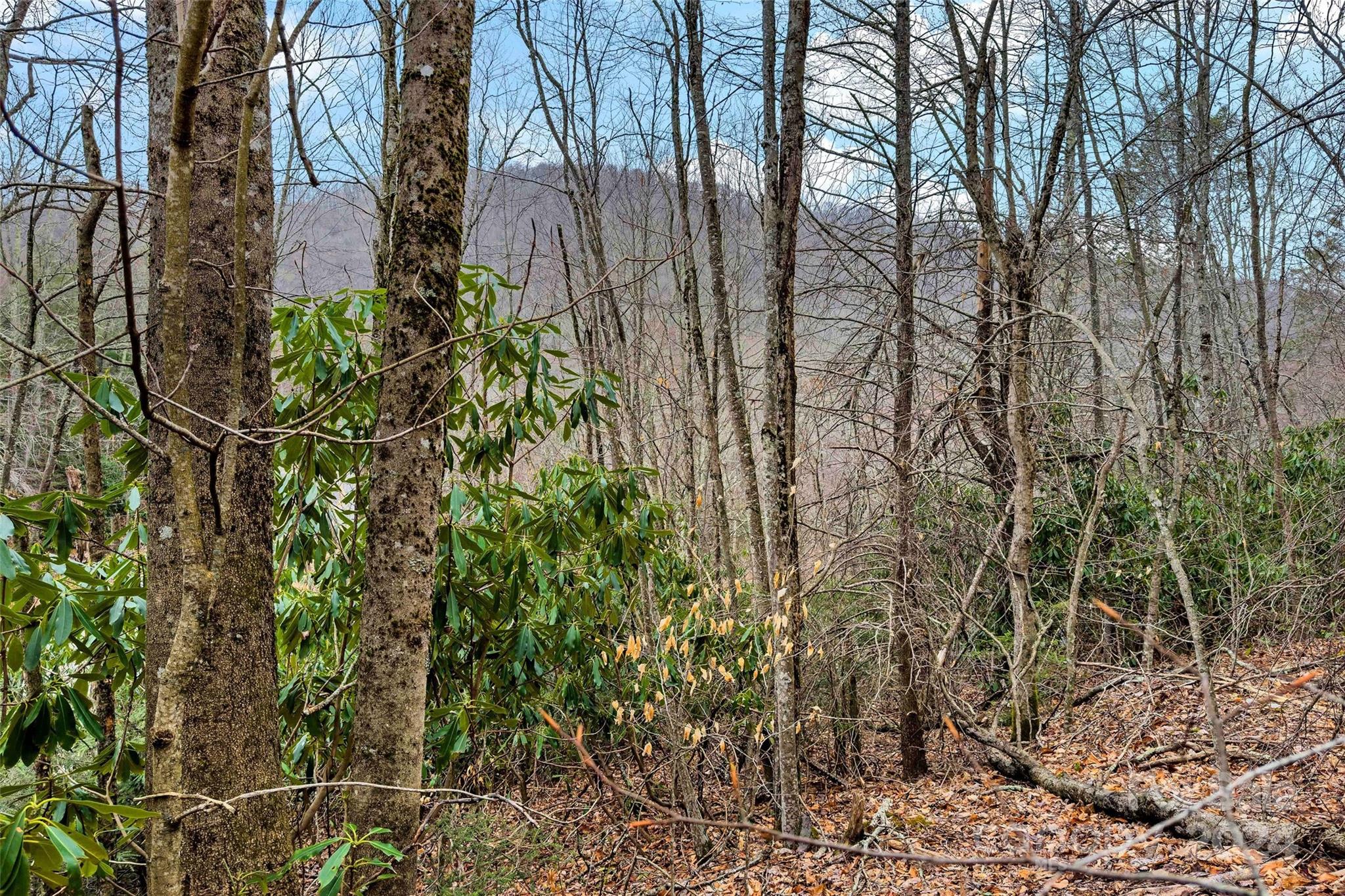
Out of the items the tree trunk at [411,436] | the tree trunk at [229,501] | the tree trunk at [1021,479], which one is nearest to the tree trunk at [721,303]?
the tree trunk at [1021,479]

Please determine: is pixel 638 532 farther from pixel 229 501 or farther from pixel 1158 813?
pixel 1158 813

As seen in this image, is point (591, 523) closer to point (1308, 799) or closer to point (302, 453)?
Answer: point (302, 453)

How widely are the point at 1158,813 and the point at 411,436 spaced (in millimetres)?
4360

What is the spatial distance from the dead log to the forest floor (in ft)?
0.18

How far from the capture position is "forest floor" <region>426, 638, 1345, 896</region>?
12.4ft

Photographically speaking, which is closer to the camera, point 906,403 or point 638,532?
point 638,532

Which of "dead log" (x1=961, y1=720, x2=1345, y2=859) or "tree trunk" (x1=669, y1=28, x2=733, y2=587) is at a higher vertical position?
"tree trunk" (x1=669, y1=28, x2=733, y2=587)

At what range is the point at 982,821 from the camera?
488 cm

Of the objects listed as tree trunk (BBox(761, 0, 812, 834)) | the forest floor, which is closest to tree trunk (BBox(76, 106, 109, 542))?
the forest floor

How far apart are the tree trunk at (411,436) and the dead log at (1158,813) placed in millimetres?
2433

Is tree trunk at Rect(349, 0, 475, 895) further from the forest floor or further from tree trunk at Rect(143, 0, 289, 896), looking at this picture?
the forest floor

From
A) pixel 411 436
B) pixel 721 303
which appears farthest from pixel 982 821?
pixel 411 436

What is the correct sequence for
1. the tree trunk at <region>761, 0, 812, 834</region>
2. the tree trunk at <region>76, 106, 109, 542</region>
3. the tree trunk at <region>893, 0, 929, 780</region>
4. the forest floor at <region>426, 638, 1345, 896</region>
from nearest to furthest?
the tree trunk at <region>76, 106, 109, 542</region>, the forest floor at <region>426, 638, 1345, 896</region>, the tree trunk at <region>761, 0, 812, 834</region>, the tree trunk at <region>893, 0, 929, 780</region>

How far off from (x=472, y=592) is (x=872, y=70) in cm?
474
